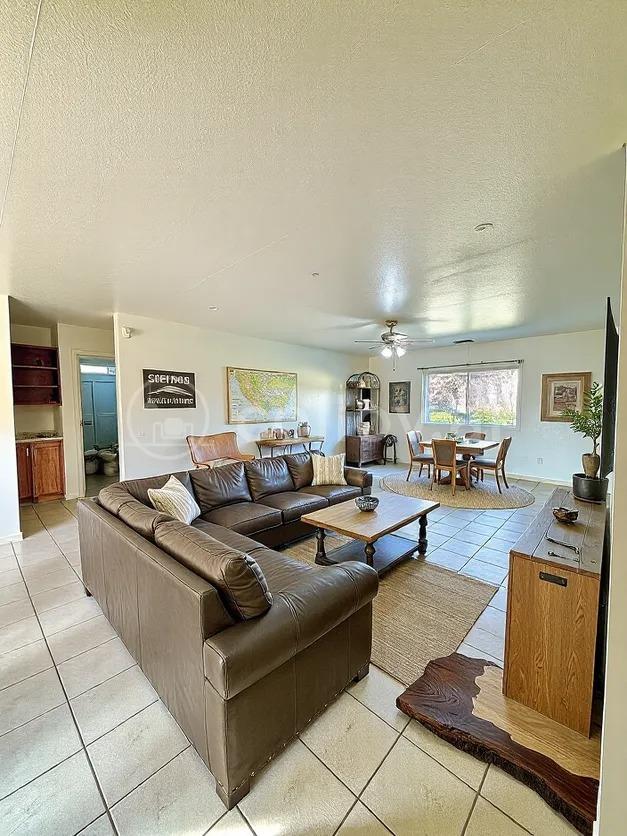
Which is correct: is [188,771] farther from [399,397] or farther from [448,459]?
[399,397]

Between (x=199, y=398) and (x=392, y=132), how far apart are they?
14.7 feet

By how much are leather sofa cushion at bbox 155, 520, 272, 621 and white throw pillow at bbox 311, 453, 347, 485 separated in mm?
2616

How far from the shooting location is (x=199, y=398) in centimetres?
531

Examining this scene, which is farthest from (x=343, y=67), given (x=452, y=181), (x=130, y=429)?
(x=130, y=429)

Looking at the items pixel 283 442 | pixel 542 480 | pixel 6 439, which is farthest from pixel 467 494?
pixel 6 439

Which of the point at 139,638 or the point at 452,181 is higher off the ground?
the point at 452,181

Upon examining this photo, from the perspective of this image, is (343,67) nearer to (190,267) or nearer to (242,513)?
(190,267)

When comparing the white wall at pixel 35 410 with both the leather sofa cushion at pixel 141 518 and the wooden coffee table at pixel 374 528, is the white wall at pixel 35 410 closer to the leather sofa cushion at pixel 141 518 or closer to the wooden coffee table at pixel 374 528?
the leather sofa cushion at pixel 141 518

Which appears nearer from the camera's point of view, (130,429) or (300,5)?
(300,5)

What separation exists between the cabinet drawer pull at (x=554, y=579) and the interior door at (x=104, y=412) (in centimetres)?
859

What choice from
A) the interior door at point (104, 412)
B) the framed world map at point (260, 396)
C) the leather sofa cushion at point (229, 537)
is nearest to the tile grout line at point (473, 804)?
the leather sofa cushion at point (229, 537)

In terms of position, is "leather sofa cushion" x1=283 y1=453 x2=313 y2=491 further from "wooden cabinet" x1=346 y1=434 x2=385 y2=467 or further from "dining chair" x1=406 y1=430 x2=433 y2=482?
"wooden cabinet" x1=346 y1=434 x2=385 y2=467

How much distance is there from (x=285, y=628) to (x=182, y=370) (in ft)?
14.6

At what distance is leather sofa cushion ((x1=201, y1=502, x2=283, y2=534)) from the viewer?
2.92m
